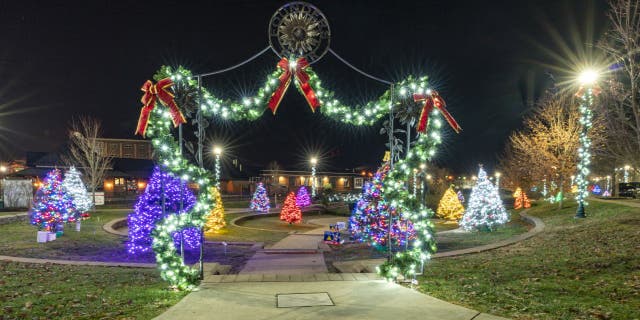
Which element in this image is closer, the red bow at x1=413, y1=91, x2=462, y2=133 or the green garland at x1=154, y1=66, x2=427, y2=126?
the red bow at x1=413, y1=91, x2=462, y2=133

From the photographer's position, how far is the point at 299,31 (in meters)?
7.83

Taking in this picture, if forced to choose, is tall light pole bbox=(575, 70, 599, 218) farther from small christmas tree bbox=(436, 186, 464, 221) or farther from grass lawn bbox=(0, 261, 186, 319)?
grass lawn bbox=(0, 261, 186, 319)

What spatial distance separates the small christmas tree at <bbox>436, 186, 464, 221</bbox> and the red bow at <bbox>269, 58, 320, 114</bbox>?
18541 millimetres

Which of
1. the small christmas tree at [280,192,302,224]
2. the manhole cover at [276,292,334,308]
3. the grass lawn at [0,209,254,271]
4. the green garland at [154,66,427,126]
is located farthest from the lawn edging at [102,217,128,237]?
the manhole cover at [276,292,334,308]

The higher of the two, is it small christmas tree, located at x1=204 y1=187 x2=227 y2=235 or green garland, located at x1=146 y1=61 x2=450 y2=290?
green garland, located at x1=146 y1=61 x2=450 y2=290

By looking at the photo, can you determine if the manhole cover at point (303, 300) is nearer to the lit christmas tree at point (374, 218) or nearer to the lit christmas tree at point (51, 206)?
the lit christmas tree at point (374, 218)

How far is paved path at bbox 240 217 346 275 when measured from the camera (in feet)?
35.9

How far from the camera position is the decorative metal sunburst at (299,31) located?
7688 mm

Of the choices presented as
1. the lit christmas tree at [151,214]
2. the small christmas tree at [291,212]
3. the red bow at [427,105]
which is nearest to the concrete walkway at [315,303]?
the red bow at [427,105]

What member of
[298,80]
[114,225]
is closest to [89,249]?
[114,225]

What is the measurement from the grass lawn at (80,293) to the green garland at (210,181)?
2.32 feet

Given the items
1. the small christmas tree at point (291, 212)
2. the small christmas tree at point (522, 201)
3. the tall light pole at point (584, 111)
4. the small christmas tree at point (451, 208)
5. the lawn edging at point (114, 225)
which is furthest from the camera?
the small christmas tree at point (522, 201)

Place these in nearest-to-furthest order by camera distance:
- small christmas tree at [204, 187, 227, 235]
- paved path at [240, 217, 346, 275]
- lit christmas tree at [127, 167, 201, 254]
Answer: paved path at [240, 217, 346, 275] < lit christmas tree at [127, 167, 201, 254] < small christmas tree at [204, 187, 227, 235]

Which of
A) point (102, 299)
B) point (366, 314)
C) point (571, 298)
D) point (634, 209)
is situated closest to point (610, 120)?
point (634, 209)
